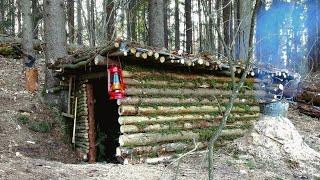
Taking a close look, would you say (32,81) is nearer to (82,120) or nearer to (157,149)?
(82,120)

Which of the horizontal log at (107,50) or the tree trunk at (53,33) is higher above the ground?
the tree trunk at (53,33)

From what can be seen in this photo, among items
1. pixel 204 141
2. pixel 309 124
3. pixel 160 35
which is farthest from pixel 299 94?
pixel 204 141

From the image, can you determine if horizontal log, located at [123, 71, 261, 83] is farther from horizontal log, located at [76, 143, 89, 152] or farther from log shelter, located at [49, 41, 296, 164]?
horizontal log, located at [76, 143, 89, 152]

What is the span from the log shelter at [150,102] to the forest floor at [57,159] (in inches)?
Answer: 17.2

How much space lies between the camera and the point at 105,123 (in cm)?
1020

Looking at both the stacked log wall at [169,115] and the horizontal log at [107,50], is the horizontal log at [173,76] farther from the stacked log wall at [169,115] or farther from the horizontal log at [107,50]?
the horizontal log at [107,50]

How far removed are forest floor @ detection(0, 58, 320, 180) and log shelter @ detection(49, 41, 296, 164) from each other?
0.44m

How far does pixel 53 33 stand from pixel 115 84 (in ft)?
10.8

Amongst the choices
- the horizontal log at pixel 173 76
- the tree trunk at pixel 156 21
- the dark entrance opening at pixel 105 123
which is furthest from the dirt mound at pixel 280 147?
the tree trunk at pixel 156 21

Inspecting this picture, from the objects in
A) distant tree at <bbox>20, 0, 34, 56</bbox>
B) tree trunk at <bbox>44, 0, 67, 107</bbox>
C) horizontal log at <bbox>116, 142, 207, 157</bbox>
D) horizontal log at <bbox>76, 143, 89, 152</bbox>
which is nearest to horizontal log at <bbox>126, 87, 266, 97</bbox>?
horizontal log at <bbox>116, 142, 207, 157</bbox>

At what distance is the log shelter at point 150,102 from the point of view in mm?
7574

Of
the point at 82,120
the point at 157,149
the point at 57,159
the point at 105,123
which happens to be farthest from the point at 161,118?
the point at 105,123

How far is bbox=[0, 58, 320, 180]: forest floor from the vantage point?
251 inches

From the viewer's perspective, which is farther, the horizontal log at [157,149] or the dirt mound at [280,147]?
the dirt mound at [280,147]
